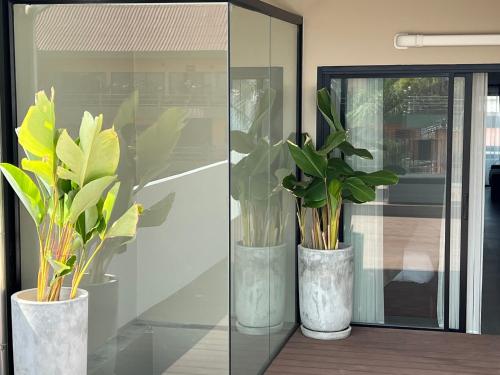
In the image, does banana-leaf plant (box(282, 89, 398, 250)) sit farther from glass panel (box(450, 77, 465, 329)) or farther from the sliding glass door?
glass panel (box(450, 77, 465, 329))

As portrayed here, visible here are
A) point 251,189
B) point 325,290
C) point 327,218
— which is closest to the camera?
point 251,189

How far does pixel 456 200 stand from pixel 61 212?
342cm

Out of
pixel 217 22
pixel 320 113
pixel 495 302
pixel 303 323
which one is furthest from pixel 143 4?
pixel 495 302

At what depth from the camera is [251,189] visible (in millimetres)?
4996

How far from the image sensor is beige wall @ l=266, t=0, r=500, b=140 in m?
6.11

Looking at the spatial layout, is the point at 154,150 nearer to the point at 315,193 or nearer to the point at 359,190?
the point at 315,193

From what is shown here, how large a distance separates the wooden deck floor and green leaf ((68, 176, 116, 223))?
2.08 metres

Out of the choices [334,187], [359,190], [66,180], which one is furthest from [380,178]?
[66,180]

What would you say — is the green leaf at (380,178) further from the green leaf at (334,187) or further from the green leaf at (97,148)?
the green leaf at (97,148)

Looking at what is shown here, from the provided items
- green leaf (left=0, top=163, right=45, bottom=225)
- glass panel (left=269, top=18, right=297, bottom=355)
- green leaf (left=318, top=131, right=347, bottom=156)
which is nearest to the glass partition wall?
green leaf (left=0, top=163, right=45, bottom=225)

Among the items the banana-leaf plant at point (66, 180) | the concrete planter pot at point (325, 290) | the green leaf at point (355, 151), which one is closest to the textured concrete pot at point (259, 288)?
A: the concrete planter pot at point (325, 290)

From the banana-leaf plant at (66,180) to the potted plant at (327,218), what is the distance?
2022 mm

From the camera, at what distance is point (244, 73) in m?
4.65

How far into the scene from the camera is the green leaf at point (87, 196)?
12.4 feet
